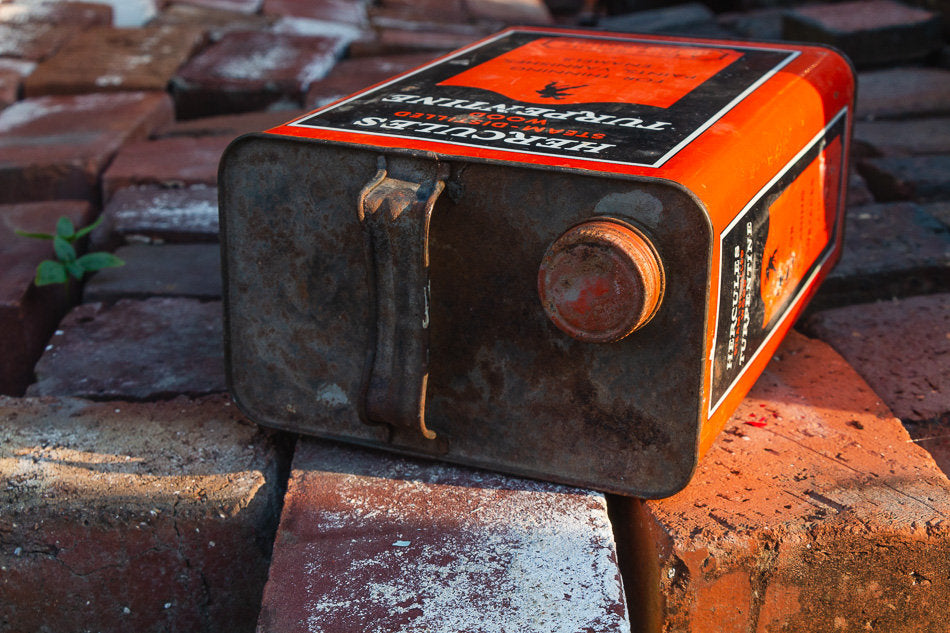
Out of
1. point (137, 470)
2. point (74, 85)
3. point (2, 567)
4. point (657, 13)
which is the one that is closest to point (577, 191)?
point (137, 470)

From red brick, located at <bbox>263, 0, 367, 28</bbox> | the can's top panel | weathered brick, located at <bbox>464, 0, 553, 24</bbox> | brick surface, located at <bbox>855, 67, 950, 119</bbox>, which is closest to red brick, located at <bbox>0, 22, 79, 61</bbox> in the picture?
red brick, located at <bbox>263, 0, 367, 28</bbox>

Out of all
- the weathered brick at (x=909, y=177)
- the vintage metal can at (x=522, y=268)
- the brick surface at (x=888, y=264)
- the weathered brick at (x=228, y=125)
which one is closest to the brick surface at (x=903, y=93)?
the weathered brick at (x=909, y=177)

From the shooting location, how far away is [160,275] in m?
2.21

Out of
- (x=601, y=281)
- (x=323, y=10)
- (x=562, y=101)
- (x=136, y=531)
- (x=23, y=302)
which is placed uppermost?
(x=562, y=101)

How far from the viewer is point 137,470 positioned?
1526 mm

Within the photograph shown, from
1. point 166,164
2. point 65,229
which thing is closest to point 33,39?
point 166,164

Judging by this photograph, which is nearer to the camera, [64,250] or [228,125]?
[64,250]

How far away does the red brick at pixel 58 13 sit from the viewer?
4105mm

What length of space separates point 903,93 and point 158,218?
2.52 metres

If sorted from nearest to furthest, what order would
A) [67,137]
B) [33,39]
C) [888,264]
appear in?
1. [888,264]
2. [67,137]
3. [33,39]

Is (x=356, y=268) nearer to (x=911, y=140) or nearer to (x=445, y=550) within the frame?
(x=445, y=550)

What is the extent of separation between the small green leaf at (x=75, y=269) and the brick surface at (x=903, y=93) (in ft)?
8.08

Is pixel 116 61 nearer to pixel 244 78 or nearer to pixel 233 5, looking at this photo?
pixel 244 78

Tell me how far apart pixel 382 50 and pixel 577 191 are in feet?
9.87
